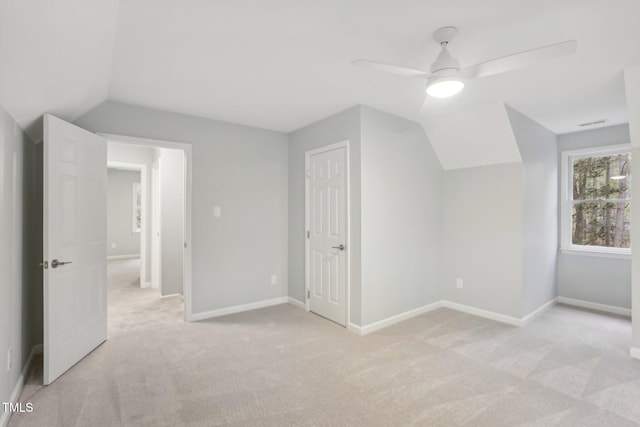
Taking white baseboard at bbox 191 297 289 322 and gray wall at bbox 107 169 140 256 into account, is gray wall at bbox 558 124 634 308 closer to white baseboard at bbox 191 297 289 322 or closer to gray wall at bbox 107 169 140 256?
white baseboard at bbox 191 297 289 322

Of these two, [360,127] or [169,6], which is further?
[360,127]

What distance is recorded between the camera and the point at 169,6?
174cm

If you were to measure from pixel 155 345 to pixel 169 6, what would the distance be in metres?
2.79

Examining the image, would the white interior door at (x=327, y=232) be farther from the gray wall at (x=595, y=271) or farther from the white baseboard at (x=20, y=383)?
the gray wall at (x=595, y=271)

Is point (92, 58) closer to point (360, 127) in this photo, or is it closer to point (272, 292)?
point (360, 127)

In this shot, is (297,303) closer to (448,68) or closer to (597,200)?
(448,68)

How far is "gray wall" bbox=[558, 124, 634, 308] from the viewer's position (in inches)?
159

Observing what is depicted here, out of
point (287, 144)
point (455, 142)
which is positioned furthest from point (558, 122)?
point (287, 144)

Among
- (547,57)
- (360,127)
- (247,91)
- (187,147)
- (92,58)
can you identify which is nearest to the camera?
(547,57)

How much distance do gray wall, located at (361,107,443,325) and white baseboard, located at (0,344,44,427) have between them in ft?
8.98

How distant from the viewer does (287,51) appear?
2.23 meters

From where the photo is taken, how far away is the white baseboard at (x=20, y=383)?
186 cm

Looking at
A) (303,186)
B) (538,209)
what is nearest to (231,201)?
(303,186)

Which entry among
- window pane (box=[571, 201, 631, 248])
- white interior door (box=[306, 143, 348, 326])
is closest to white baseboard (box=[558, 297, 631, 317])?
window pane (box=[571, 201, 631, 248])
